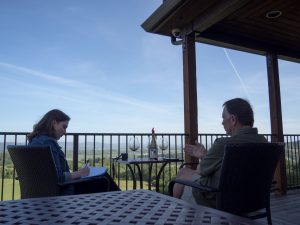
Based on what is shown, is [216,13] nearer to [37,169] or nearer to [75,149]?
[75,149]

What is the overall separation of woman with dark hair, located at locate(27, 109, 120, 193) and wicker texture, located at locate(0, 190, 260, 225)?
1214mm

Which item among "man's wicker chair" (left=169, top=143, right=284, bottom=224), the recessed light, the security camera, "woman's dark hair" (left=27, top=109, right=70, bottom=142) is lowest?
"man's wicker chair" (left=169, top=143, right=284, bottom=224)

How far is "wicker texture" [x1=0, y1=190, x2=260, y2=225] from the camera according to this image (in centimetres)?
71

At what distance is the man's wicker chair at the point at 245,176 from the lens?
1691 mm

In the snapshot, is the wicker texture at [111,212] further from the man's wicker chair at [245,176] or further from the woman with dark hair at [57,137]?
the woman with dark hair at [57,137]

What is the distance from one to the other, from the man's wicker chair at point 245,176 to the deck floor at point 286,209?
1159mm

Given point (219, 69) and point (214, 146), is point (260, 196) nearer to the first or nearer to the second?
point (214, 146)

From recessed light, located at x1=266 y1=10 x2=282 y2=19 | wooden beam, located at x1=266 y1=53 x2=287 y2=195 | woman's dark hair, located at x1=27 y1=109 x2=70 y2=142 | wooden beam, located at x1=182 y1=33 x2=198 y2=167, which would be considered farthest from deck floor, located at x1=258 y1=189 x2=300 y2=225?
recessed light, located at x1=266 y1=10 x2=282 y2=19

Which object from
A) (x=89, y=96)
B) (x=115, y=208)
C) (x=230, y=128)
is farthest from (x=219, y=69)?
(x=89, y=96)

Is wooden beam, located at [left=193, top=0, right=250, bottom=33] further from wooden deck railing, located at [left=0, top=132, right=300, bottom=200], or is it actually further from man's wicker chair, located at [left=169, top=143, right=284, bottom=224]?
man's wicker chair, located at [left=169, top=143, right=284, bottom=224]

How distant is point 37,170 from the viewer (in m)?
1.96

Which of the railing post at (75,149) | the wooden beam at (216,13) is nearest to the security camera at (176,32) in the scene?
the wooden beam at (216,13)

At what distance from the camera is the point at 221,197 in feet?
5.57

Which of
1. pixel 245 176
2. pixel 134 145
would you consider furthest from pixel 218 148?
pixel 134 145
